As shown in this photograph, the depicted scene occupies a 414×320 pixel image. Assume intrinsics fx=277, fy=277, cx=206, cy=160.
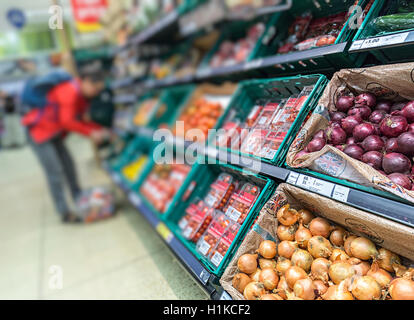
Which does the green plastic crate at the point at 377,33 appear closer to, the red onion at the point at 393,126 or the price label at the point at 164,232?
the red onion at the point at 393,126

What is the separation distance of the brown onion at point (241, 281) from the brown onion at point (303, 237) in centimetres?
30

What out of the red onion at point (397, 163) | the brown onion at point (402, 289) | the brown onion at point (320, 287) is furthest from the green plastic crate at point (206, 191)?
the brown onion at point (402, 289)

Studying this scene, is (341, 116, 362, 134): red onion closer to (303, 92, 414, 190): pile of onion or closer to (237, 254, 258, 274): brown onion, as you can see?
(303, 92, 414, 190): pile of onion

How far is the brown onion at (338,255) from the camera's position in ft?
3.96

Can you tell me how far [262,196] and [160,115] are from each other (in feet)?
7.75

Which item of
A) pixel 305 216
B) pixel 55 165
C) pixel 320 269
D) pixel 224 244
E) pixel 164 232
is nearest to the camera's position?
pixel 320 269

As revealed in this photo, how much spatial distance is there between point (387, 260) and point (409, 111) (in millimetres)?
628

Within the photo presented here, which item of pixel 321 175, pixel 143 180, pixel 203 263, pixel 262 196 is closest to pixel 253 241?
pixel 262 196

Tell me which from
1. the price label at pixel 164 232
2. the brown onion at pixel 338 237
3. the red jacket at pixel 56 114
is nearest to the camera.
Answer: the brown onion at pixel 338 237

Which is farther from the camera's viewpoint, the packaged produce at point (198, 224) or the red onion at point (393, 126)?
the packaged produce at point (198, 224)

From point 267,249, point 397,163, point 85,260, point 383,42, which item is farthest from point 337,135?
point 85,260

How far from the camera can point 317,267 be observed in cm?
120

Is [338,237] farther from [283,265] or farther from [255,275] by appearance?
[255,275]

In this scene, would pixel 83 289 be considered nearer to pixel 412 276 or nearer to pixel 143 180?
pixel 143 180
